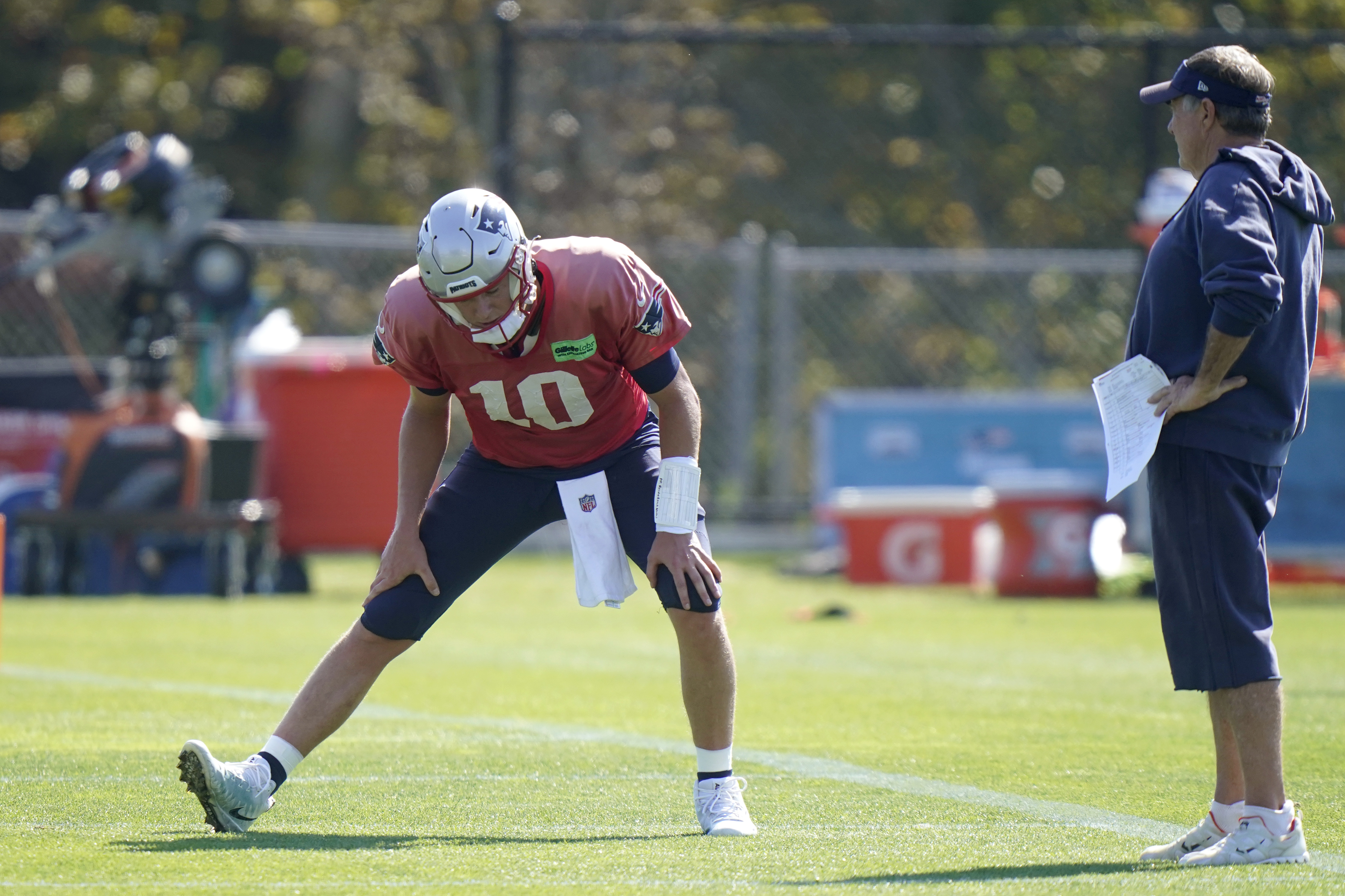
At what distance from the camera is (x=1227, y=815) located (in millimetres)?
4547

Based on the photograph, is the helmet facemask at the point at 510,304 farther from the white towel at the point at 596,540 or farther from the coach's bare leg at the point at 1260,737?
the coach's bare leg at the point at 1260,737

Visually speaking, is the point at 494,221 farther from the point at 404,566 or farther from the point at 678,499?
the point at 404,566

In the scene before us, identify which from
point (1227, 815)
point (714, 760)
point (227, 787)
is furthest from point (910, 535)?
point (227, 787)

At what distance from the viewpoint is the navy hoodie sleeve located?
14.0 feet

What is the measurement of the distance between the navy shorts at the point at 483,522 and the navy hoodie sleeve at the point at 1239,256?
1480 millimetres

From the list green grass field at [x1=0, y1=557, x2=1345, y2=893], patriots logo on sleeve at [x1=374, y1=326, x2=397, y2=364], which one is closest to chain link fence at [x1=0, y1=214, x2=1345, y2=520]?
green grass field at [x1=0, y1=557, x2=1345, y2=893]

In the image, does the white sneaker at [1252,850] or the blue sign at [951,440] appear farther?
the blue sign at [951,440]

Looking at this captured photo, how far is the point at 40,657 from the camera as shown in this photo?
8.95 meters

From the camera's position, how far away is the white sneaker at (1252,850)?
4.43m

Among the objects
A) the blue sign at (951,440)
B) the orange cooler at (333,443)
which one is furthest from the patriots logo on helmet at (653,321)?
the blue sign at (951,440)

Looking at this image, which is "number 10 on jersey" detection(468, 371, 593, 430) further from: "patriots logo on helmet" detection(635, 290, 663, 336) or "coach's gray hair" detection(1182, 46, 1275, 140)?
"coach's gray hair" detection(1182, 46, 1275, 140)

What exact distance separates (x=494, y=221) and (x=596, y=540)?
962 millimetres

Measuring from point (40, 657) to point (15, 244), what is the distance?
264 inches

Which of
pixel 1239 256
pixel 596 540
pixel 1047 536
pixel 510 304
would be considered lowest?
pixel 1047 536
